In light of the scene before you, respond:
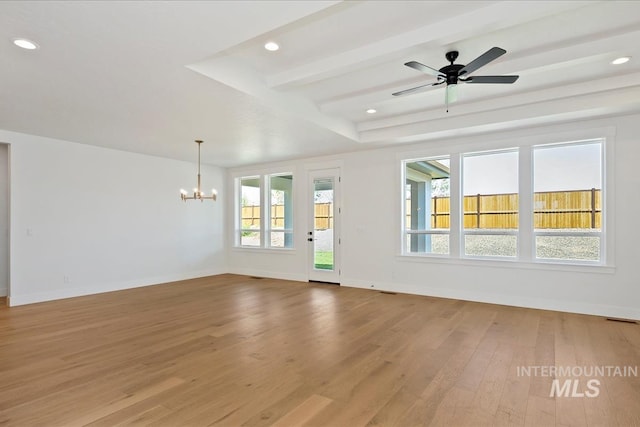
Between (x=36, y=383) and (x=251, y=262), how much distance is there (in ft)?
18.6

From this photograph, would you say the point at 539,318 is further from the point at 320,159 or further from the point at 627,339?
the point at 320,159

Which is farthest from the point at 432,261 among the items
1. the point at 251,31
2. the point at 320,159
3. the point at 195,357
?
the point at 251,31

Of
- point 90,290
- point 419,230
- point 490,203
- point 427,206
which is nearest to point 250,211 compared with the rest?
point 90,290

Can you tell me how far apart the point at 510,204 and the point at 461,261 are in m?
1.21

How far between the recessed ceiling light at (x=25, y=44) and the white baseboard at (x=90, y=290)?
174 inches

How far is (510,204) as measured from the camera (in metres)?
5.27

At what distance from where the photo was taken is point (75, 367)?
2.98 m

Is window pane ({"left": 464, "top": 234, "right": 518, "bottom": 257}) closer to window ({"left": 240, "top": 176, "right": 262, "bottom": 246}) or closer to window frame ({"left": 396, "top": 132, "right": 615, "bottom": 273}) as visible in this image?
window frame ({"left": 396, "top": 132, "right": 615, "bottom": 273})

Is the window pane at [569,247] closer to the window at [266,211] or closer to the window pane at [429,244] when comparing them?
the window pane at [429,244]

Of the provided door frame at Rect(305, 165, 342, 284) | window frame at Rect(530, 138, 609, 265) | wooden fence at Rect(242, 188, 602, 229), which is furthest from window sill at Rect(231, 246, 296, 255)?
window frame at Rect(530, 138, 609, 265)

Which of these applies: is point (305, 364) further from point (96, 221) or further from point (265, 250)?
point (96, 221)

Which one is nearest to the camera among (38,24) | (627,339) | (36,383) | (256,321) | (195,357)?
(38,24)

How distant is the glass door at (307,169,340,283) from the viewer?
696 cm

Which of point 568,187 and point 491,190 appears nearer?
point 568,187
